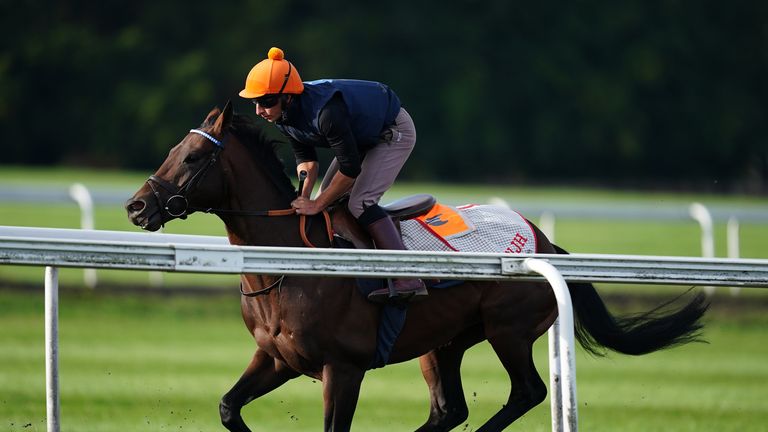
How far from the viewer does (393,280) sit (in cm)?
498

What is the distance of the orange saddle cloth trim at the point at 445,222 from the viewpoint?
538cm

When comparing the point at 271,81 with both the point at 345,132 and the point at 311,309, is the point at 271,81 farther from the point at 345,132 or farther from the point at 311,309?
the point at 311,309

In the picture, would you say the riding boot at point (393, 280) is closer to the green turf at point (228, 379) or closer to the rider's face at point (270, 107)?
the rider's face at point (270, 107)

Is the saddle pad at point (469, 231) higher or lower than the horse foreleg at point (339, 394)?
higher

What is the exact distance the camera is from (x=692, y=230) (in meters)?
22.2

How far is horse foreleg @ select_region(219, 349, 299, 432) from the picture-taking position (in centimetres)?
518

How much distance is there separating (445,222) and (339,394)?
3.44 feet

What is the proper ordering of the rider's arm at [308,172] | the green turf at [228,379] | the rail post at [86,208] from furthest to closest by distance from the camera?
the rail post at [86,208] < the green turf at [228,379] < the rider's arm at [308,172]

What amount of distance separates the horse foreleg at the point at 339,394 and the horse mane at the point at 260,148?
84 centimetres

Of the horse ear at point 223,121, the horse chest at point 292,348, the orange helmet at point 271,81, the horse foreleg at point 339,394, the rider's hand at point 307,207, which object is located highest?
the orange helmet at point 271,81

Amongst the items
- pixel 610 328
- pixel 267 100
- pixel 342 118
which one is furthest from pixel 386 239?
pixel 610 328

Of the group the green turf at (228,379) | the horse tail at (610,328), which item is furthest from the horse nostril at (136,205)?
the horse tail at (610,328)

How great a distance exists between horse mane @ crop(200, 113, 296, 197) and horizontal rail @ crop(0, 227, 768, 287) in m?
0.90

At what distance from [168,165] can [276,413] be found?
2.93 m
